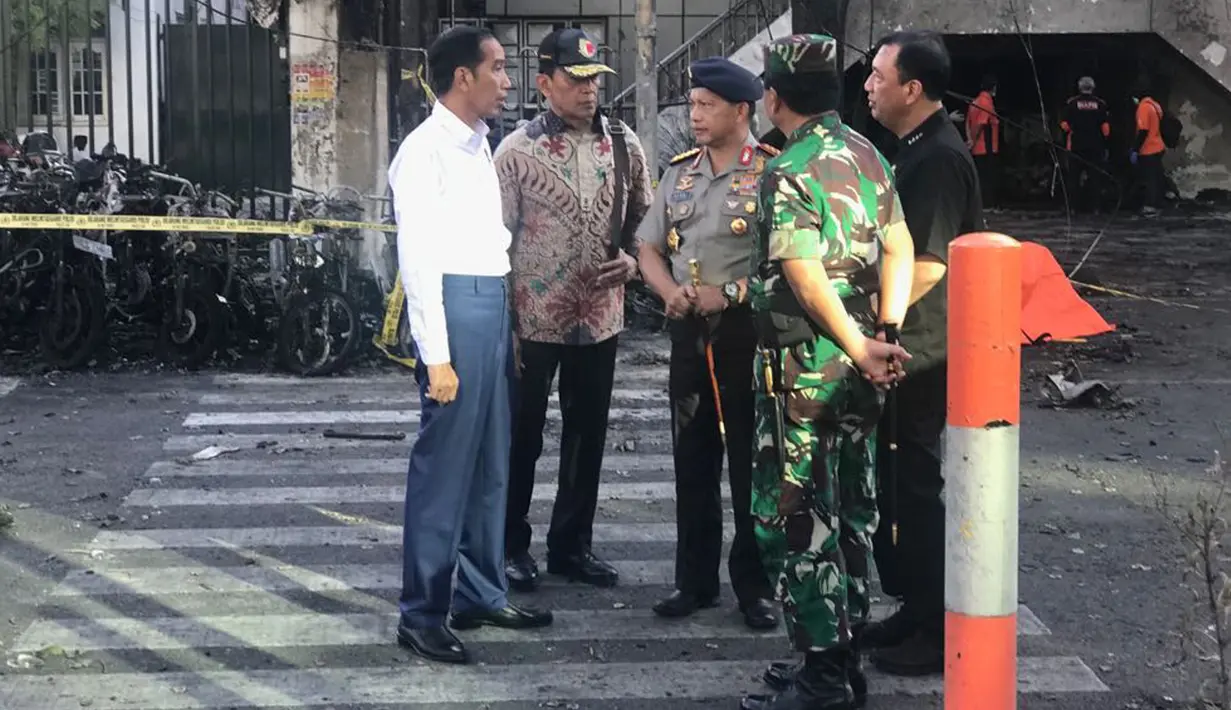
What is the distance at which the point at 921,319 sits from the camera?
5.09 meters

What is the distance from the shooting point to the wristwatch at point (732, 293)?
541 cm

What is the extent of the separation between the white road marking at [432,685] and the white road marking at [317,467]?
302cm

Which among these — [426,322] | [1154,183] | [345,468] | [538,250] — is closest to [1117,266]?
[1154,183]

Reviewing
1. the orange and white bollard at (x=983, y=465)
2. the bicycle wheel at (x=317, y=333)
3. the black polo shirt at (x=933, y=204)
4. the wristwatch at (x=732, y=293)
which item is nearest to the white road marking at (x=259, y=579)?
the black polo shirt at (x=933, y=204)

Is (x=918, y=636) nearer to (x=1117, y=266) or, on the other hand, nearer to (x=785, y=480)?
(x=785, y=480)

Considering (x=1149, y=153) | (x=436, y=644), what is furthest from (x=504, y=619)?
(x=1149, y=153)

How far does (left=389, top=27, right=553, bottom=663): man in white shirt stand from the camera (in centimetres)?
497

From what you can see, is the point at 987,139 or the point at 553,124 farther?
the point at 987,139

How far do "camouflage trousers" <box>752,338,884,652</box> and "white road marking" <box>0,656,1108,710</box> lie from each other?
21.1 inches

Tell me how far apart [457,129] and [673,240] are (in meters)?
0.98

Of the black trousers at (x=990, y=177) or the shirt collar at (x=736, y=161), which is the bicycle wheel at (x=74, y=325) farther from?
the black trousers at (x=990, y=177)

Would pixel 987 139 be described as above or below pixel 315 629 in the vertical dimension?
above

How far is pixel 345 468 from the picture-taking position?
8219 mm

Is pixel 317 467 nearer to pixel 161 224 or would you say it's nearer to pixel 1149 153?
pixel 161 224
